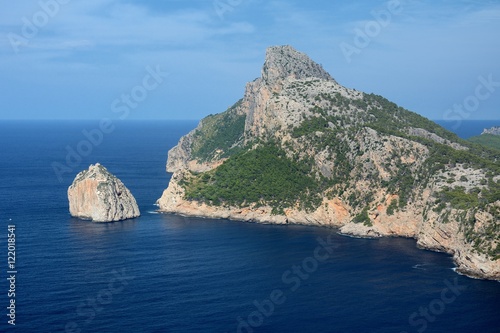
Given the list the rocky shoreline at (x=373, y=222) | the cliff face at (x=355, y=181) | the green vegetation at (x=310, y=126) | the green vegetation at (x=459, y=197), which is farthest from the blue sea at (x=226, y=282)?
the green vegetation at (x=310, y=126)

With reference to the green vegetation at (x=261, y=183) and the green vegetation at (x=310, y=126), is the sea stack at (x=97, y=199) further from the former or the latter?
the green vegetation at (x=310, y=126)

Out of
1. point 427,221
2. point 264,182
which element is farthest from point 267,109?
point 427,221

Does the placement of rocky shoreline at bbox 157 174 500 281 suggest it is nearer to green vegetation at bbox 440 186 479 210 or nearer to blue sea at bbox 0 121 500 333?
blue sea at bbox 0 121 500 333

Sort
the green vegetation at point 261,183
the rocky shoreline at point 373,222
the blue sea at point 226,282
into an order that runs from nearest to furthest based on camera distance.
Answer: the blue sea at point 226,282 → the rocky shoreline at point 373,222 → the green vegetation at point 261,183

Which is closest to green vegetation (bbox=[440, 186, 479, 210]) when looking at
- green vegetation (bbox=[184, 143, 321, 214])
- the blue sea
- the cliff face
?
the cliff face

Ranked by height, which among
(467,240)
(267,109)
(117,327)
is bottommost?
(117,327)

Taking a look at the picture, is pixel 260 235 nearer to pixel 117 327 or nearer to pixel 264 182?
→ pixel 264 182

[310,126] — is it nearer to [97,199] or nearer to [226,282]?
[97,199]

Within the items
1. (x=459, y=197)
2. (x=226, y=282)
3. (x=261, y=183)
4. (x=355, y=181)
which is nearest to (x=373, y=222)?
(x=355, y=181)
